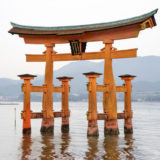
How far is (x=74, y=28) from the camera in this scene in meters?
22.7

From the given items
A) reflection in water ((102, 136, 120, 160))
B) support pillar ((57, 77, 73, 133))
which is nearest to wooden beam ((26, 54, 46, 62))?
support pillar ((57, 77, 73, 133))

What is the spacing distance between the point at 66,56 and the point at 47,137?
21.2 ft

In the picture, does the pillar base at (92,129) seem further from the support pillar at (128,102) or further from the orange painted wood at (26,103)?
the orange painted wood at (26,103)

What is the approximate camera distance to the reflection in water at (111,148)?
53.2 ft

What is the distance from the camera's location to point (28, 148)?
18.6 meters

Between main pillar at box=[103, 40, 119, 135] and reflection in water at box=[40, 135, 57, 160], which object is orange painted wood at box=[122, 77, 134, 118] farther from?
reflection in water at box=[40, 135, 57, 160]

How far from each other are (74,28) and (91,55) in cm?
259

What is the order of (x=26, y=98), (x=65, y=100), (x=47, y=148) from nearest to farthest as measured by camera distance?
(x=47, y=148) → (x=26, y=98) → (x=65, y=100)

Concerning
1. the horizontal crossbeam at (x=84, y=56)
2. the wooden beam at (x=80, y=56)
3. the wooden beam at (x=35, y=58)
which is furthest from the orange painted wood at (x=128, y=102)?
the wooden beam at (x=35, y=58)

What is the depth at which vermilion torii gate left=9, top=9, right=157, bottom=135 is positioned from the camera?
20.3 metres

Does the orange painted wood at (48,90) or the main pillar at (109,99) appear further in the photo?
the orange painted wood at (48,90)

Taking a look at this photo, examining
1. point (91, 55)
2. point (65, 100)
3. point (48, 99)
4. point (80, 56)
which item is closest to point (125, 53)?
point (91, 55)

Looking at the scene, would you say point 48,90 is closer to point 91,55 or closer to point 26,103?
point 26,103

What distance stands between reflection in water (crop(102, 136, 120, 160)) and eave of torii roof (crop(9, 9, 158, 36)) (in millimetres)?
7983
